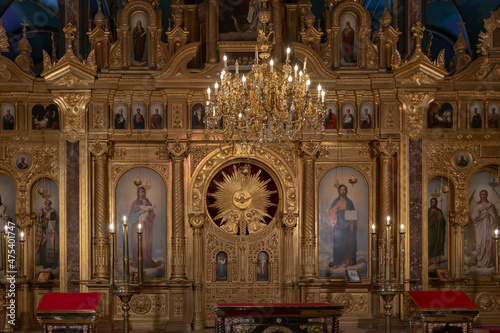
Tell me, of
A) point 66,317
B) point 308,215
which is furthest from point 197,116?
point 66,317

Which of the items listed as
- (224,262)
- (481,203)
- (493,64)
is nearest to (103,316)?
(224,262)

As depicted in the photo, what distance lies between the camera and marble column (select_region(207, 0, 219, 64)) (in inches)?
547

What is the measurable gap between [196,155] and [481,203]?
5778 mm

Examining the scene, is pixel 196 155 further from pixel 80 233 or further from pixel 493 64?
pixel 493 64

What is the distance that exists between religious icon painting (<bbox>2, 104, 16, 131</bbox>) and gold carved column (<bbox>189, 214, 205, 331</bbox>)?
3937mm

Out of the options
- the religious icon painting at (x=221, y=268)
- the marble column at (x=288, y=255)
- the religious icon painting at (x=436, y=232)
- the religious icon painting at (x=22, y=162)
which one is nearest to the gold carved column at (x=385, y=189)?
the religious icon painting at (x=436, y=232)

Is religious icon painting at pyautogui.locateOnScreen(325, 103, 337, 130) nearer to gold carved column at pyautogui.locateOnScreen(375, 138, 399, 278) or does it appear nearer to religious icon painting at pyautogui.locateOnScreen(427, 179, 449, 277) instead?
gold carved column at pyautogui.locateOnScreen(375, 138, 399, 278)

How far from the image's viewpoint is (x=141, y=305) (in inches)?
543

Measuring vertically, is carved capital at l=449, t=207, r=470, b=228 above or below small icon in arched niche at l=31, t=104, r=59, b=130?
below

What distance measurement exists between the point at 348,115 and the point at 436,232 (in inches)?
115

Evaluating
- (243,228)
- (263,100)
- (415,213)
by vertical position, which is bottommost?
(243,228)

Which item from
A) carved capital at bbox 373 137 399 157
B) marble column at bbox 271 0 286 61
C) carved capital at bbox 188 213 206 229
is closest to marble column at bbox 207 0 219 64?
marble column at bbox 271 0 286 61

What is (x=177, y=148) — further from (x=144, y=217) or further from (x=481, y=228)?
(x=481, y=228)

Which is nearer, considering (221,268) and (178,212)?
(178,212)
